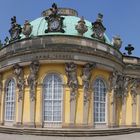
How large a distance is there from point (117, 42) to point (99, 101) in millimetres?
6396

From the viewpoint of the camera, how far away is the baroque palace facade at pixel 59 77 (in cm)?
2350

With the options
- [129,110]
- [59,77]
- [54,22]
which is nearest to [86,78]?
[59,77]

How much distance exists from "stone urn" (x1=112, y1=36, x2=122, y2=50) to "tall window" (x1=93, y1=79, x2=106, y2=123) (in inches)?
179

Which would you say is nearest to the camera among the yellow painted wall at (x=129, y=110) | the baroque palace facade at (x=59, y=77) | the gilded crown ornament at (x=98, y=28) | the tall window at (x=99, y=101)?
the baroque palace facade at (x=59, y=77)

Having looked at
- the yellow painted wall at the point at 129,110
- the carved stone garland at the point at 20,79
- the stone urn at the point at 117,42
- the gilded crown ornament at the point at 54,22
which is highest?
the gilded crown ornament at the point at 54,22

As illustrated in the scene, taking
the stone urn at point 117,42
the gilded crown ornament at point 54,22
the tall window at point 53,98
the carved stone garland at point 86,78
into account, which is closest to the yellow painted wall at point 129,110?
the stone urn at point 117,42

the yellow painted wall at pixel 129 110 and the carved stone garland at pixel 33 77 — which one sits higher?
the carved stone garland at pixel 33 77

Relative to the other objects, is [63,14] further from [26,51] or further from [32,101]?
[32,101]

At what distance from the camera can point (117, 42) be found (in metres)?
28.4

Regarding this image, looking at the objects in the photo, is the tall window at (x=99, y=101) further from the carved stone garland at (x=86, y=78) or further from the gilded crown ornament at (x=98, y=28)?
the gilded crown ornament at (x=98, y=28)

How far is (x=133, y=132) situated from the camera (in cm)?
2627

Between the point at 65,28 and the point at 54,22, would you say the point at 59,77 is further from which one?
the point at 65,28

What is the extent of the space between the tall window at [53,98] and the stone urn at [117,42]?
7224mm

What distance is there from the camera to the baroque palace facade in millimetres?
23500
